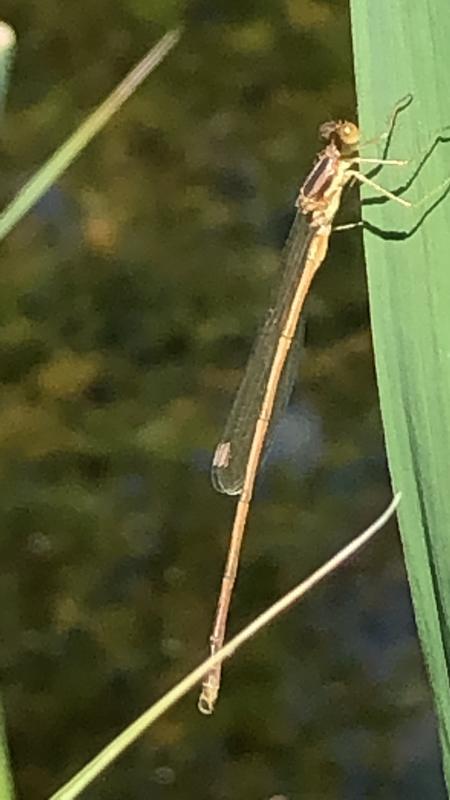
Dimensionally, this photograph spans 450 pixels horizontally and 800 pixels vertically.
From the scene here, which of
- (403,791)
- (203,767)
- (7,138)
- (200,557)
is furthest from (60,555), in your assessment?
(7,138)

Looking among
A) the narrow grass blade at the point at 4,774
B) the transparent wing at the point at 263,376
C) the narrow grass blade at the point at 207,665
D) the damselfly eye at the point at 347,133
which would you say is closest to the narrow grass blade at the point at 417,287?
the narrow grass blade at the point at 207,665

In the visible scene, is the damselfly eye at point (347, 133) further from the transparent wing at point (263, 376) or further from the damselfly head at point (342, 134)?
the transparent wing at point (263, 376)

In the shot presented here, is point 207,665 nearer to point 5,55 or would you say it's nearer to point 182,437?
point 5,55

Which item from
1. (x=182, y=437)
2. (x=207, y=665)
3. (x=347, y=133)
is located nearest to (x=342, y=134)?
(x=347, y=133)

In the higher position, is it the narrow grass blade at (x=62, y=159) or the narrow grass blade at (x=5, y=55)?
the narrow grass blade at (x=62, y=159)

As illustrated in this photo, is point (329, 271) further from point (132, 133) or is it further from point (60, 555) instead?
point (60, 555)
